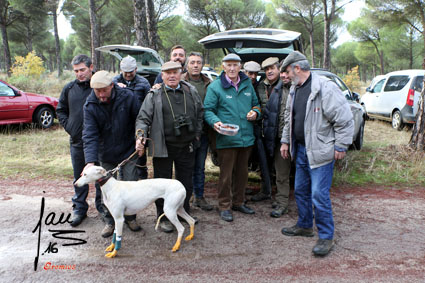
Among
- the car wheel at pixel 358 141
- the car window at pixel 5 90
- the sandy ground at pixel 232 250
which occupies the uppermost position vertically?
the car window at pixel 5 90

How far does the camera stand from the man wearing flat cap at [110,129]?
345 cm

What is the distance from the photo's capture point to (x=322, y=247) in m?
3.23

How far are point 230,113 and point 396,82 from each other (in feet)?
31.4

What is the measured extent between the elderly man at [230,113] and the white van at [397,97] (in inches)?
312

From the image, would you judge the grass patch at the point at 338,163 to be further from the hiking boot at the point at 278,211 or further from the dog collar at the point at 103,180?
the dog collar at the point at 103,180

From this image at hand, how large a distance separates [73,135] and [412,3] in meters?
21.8

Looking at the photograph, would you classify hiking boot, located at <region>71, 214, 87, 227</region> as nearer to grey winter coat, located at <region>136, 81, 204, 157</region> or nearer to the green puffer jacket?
grey winter coat, located at <region>136, 81, 204, 157</region>

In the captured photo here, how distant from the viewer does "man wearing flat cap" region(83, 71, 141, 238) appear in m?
3.45

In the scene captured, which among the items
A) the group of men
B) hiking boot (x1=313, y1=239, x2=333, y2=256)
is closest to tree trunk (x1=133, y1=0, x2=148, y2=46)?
the group of men

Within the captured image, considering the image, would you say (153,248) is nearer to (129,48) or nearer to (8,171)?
(8,171)

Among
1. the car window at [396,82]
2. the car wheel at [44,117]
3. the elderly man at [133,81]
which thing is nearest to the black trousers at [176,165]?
the elderly man at [133,81]

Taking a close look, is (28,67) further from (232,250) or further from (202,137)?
(232,250)

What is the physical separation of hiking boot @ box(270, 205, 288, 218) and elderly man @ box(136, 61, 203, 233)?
4.58ft

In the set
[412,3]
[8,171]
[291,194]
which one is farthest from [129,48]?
[412,3]
